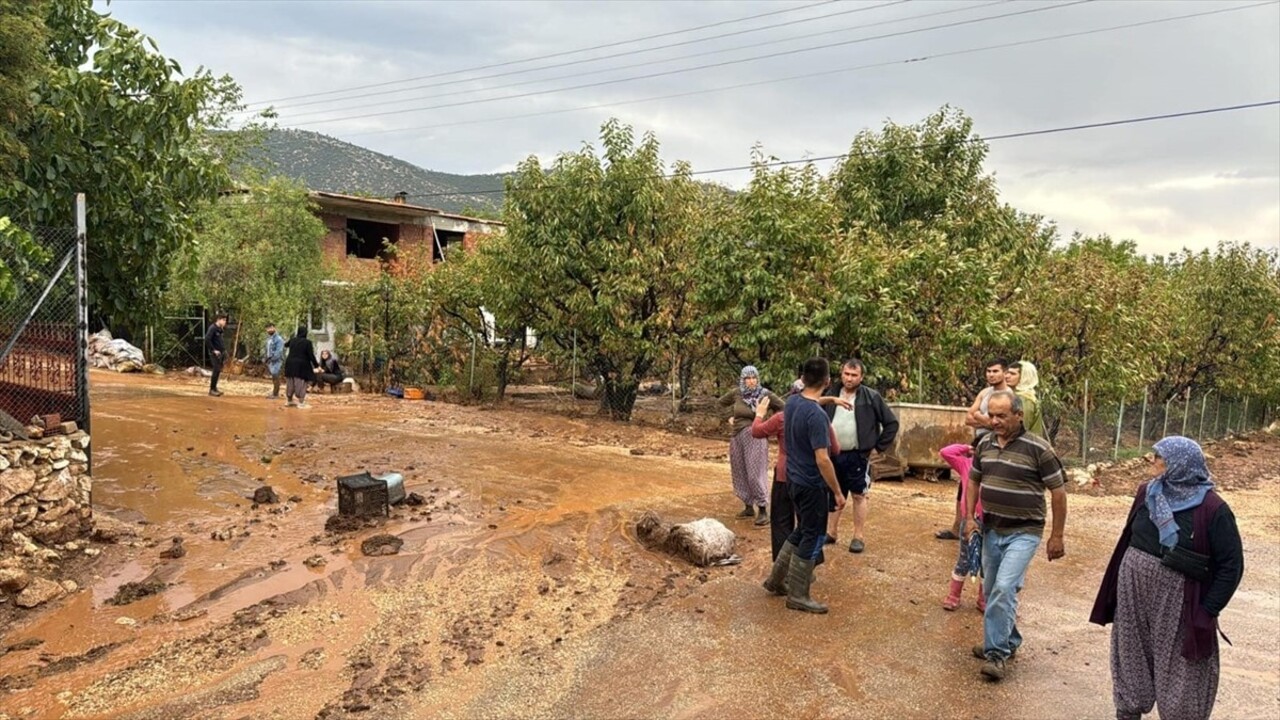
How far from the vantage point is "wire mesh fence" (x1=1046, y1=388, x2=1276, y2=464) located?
43.1ft

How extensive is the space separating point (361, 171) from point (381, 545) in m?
78.5

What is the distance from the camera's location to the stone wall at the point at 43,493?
19.3 ft

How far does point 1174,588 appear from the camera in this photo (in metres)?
3.62

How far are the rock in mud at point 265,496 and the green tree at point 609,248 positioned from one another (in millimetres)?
8190

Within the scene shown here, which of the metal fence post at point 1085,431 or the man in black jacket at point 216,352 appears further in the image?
the man in black jacket at point 216,352

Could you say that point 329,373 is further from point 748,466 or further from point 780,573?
point 780,573

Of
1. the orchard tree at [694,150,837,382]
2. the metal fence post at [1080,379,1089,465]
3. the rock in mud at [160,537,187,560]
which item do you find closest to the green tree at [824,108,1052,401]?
the orchard tree at [694,150,837,382]

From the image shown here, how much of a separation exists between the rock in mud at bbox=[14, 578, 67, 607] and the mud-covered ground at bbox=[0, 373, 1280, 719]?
133mm

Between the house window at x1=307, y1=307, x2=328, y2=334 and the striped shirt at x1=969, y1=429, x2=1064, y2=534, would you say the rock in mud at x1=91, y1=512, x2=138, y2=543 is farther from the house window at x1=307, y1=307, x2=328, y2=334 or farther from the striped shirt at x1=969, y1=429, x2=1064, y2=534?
the house window at x1=307, y1=307, x2=328, y2=334

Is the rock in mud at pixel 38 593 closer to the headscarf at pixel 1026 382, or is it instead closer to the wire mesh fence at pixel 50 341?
the wire mesh fence at pixel 50 341

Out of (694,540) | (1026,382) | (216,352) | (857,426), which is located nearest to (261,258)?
(216,352)

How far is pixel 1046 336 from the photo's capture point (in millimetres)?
13070

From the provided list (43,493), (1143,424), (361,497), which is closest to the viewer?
(43,493)

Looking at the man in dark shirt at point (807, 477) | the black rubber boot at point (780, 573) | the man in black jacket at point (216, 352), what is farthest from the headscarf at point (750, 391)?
the man in black jacket at point (216, 352)
